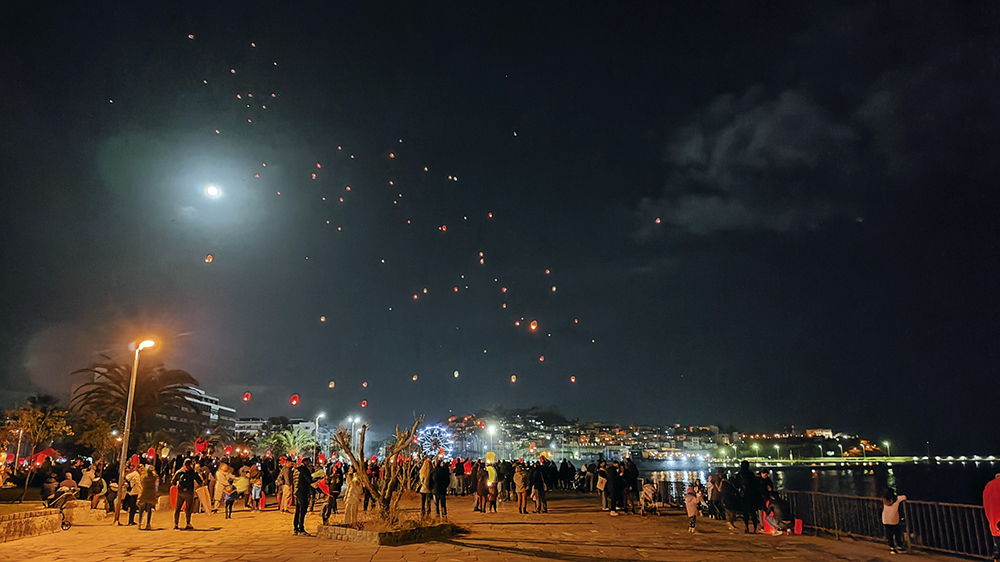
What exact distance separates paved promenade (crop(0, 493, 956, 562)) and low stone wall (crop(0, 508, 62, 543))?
27 cm

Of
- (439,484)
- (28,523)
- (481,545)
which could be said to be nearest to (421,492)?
(439,484)

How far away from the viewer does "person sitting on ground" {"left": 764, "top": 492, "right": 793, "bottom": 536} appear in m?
13.7

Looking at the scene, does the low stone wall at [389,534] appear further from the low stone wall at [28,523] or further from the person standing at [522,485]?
the low stone wall at [28,523]

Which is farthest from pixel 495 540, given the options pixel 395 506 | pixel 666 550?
pixel 666 550

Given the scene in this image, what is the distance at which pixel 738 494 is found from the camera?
48.5ft

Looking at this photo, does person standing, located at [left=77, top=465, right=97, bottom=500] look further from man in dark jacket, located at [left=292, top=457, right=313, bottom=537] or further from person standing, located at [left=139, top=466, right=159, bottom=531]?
man in dark jacket, located at [left=292, top=457, right=313, bottom=537]

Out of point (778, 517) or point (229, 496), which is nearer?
point (778, 517)

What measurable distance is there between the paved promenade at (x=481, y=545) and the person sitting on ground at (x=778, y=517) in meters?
0.76

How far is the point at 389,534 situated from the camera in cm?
1141

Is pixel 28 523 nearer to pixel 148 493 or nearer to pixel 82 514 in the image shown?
pixel 148 493

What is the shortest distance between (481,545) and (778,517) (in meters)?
7.08

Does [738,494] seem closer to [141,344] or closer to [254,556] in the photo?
[254,556]

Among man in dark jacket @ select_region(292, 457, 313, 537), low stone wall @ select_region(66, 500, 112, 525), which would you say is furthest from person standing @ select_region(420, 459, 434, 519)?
low stone wall @ select_region(66, 500, 112, 525)

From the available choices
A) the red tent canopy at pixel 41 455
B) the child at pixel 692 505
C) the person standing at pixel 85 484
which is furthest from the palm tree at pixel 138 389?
the child at pixel 692 505
